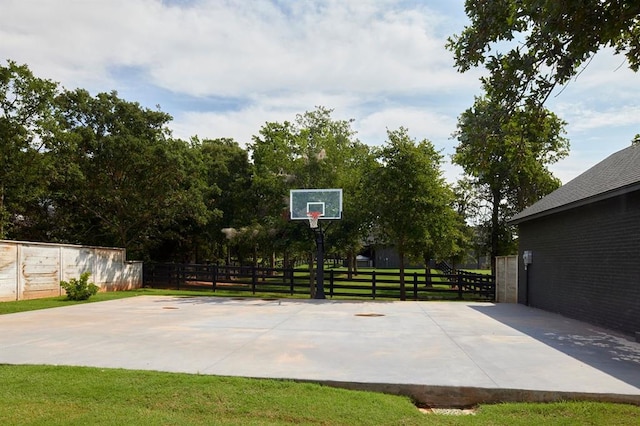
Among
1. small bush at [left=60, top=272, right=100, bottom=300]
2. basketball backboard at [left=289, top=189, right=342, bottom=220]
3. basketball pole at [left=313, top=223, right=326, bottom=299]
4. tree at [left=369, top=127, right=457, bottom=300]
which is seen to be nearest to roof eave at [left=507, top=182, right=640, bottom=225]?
tree at [left=369, top=127, right=457, bottom=300]

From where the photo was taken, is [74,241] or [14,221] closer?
[14,221]

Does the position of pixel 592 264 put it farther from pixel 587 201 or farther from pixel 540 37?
pixel 540 37

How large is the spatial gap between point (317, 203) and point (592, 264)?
9.74 metres

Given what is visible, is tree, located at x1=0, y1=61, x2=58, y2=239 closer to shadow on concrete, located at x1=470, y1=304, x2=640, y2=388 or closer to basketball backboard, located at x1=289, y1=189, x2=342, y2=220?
basketball backboard, located at x1=289, y1=189, x2=342, y2=220

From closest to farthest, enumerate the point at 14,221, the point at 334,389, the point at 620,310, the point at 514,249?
the point at 334,389 < the point at 620,310 < the point at 14,221 < the point at 514,249

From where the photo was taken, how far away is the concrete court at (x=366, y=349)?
5.55 m

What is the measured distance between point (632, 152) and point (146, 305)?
571 inches

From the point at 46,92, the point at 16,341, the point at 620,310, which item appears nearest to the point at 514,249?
the point at 620,310

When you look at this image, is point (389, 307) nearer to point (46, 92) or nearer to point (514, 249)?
point (46, 92)

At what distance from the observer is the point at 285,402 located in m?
4.87

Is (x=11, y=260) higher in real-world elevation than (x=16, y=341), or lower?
higher

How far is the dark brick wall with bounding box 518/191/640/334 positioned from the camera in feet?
32.7

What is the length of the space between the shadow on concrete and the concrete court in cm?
2

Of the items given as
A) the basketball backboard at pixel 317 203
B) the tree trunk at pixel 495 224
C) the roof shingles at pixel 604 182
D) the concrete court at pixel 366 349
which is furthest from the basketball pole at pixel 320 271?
the tree trunk at pixel 495 224
